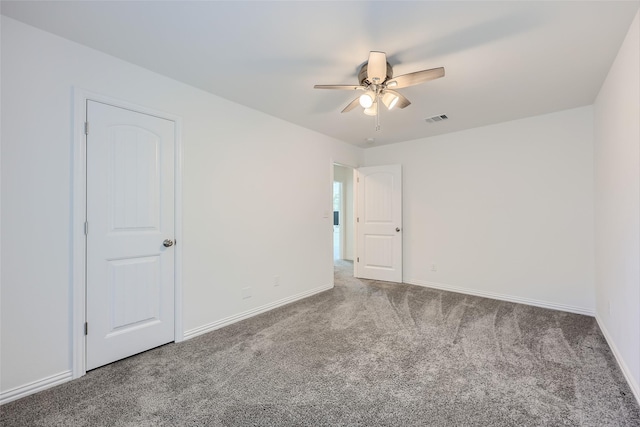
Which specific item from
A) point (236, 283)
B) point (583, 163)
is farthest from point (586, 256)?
point (236, 283)

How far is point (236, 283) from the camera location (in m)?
3.13

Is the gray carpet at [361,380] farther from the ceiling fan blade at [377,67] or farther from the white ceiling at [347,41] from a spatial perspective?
the white ceiling at [347,41]

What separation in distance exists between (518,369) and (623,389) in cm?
58

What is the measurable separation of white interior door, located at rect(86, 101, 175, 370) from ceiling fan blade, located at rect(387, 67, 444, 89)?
6.60ft

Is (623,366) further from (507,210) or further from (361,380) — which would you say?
(507,210)

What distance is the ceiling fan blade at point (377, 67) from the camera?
195 cm

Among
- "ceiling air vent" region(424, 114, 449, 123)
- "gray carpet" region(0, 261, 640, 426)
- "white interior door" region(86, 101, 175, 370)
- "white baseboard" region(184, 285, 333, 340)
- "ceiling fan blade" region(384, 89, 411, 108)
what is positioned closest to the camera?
"gray carpet" region(0, 261, 640, 426)

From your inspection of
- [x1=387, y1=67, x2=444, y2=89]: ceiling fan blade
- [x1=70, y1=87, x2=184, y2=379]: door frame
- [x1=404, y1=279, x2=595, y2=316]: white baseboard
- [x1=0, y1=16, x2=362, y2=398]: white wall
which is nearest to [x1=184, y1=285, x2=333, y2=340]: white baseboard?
[x1=0, y1=16, x2=362, y2=398]: white wall

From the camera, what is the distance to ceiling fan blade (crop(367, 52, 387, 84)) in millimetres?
1952

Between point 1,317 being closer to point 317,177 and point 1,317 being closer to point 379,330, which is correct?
point 379,330

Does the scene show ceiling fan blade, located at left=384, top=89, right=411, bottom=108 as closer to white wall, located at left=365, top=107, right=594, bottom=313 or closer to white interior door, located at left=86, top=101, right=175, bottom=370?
white interior door, located at left=86, top=101, right=175, bottom=370

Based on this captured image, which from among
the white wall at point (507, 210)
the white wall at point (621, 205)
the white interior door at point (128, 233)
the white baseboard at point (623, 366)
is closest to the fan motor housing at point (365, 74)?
the white wall at point (621, 205)

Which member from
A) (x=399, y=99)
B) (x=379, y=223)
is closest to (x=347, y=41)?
(x=399, y=99)

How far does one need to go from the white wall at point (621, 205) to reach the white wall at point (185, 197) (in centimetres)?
312
